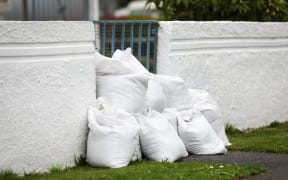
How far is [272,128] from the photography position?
38.3ft

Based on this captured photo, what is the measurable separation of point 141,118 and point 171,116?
1.71 ft

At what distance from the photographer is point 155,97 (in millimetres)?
9016

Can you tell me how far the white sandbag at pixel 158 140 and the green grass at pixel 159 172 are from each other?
236 mm

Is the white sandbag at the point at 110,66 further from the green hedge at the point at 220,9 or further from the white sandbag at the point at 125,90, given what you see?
the green hedge at the point at 220,9

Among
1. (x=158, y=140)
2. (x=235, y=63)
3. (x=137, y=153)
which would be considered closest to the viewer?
(x=158, y=140)

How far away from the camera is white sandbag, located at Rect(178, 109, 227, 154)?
902 cm

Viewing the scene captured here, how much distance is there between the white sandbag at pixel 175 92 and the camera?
9.32m

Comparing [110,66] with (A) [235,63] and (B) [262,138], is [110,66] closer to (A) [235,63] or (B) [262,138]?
(B) [262,138]

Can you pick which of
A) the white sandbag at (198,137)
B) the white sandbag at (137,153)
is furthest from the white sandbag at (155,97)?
the white sandbag at (137,153)

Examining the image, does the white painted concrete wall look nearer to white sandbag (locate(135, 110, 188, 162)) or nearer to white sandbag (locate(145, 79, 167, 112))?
white sandbag (locate(145, 79, 167, 112))

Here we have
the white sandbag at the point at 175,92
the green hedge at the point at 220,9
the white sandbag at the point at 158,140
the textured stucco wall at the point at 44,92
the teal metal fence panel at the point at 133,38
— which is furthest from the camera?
the green hedge at the point at 220,9

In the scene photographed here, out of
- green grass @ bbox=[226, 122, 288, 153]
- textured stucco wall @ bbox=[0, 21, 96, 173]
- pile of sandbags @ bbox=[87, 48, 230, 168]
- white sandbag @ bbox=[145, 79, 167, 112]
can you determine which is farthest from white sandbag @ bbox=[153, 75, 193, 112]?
textured stucco wall @ bbox=[0, 21, 96, 173]

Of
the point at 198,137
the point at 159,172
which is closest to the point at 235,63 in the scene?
the point at 198,137

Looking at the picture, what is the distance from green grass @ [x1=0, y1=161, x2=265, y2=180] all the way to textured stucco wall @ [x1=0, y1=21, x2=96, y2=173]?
9.4 inches
